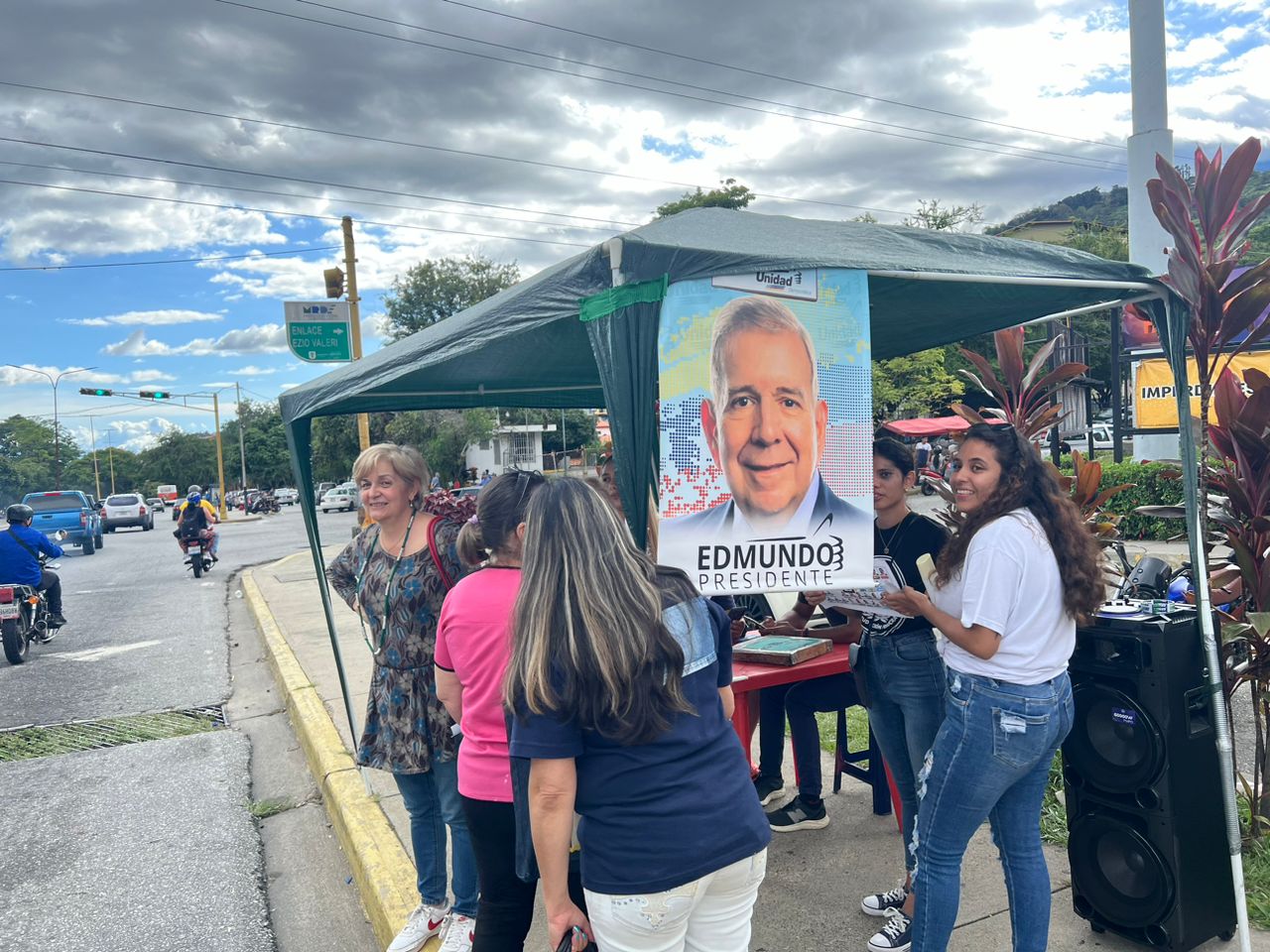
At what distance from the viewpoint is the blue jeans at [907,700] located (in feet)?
10.1

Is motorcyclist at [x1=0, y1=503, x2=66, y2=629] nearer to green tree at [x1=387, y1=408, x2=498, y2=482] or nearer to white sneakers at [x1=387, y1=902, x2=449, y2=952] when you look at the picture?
white sneakers at [x1=387, y1=902, x2=449, y2=952]

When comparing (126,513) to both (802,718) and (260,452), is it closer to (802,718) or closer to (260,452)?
(802,718)

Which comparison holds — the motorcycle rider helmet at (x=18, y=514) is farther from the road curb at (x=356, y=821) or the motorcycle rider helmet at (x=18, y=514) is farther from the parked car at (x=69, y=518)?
the parked car at (x=69, y=518)

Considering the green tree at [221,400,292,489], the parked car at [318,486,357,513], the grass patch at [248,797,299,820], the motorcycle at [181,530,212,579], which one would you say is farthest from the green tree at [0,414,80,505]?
the grass patch at [248,797,299,820]

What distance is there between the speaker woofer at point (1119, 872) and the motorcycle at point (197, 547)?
16000mm

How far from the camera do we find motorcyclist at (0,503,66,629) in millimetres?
9484

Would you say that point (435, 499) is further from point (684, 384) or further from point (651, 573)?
point (651, 573)

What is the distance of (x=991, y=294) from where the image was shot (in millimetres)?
3816

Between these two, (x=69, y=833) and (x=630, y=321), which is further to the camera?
(x=69, y=833)

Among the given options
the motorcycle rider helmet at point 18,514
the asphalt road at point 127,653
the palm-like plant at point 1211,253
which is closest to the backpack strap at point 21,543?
the motorcycle rider helmet at point 18,514

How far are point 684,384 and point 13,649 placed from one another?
31.5 ft

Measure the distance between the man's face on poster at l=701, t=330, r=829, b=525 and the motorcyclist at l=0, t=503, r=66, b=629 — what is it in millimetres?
9821

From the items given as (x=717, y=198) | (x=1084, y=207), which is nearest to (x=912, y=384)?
(x=717, y=198)

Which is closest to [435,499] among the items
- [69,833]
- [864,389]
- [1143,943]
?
[864,389]
